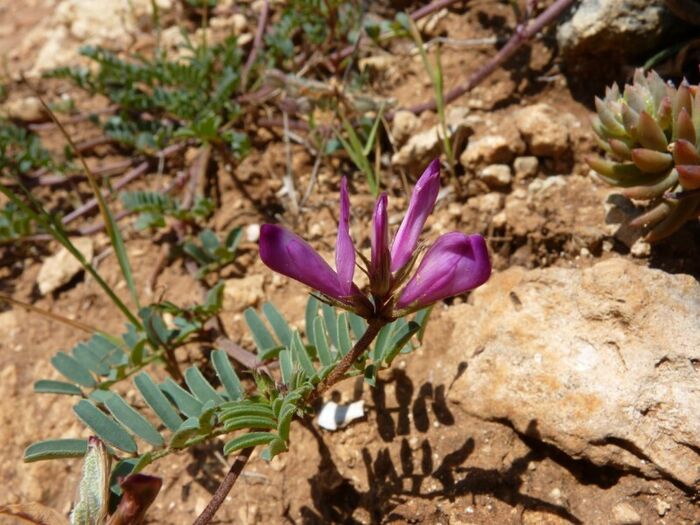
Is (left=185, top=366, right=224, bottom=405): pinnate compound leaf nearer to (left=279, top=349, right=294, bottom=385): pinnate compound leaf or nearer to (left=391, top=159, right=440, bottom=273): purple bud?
(left=279, top=349, right=294, bottom=385): pinnate compound leaf

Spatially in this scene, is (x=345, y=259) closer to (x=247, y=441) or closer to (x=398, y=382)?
(x=247, y=441)

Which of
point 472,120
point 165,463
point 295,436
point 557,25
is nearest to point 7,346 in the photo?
point 165,463

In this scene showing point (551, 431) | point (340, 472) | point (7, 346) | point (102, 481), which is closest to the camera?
point (102, 481)

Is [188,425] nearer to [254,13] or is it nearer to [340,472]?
[340,472]

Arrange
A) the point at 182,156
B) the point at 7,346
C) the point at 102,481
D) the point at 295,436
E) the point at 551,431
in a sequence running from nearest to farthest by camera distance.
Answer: the point at 102,481 < the point at 551,431 < the point at 295,436 < the point at 7,346 < the point at 182,156

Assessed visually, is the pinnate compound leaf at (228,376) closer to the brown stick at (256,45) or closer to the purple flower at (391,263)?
the purple flower at (391,263)

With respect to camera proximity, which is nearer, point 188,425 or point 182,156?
point 188,425

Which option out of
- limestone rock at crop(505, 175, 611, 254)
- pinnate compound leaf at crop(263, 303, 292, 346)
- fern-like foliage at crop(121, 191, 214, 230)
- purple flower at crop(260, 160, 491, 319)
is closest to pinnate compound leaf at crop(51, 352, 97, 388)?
pinnate compound leaf at crop(263, 303, 292, 346)
